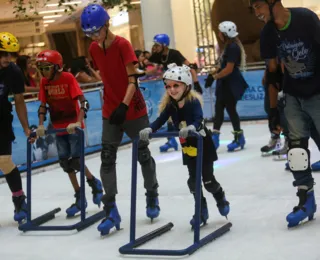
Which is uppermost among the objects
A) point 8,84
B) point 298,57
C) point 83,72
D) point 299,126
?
point 298,57

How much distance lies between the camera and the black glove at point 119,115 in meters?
4.81

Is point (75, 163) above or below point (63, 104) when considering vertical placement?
below

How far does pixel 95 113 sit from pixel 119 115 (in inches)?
197

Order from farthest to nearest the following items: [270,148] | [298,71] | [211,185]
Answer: [270,148]
[211,185]
[298,71]

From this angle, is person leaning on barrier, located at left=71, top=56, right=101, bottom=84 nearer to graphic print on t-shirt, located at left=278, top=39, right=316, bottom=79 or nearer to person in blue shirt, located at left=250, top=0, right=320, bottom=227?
person in blue shirt, located at left=250, top=0, right=320, bottom=227

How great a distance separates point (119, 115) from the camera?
4.80 metres

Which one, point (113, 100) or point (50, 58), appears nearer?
point (113, 100)

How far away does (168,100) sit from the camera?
4.83m

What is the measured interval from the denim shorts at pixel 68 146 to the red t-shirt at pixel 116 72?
0.68m

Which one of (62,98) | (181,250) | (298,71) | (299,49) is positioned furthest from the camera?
(62,98)

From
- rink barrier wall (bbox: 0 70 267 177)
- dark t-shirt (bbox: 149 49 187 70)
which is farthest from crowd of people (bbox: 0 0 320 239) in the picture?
dark t-shirt (bbox: 149 49 187 70)

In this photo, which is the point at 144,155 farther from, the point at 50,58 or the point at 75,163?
the point at 50,58

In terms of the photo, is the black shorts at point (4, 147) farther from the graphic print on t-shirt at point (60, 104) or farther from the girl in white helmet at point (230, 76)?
the girl in white helmet at point (230, 76)

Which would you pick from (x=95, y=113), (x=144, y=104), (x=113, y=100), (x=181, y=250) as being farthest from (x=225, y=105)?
(x=181, y=250)
